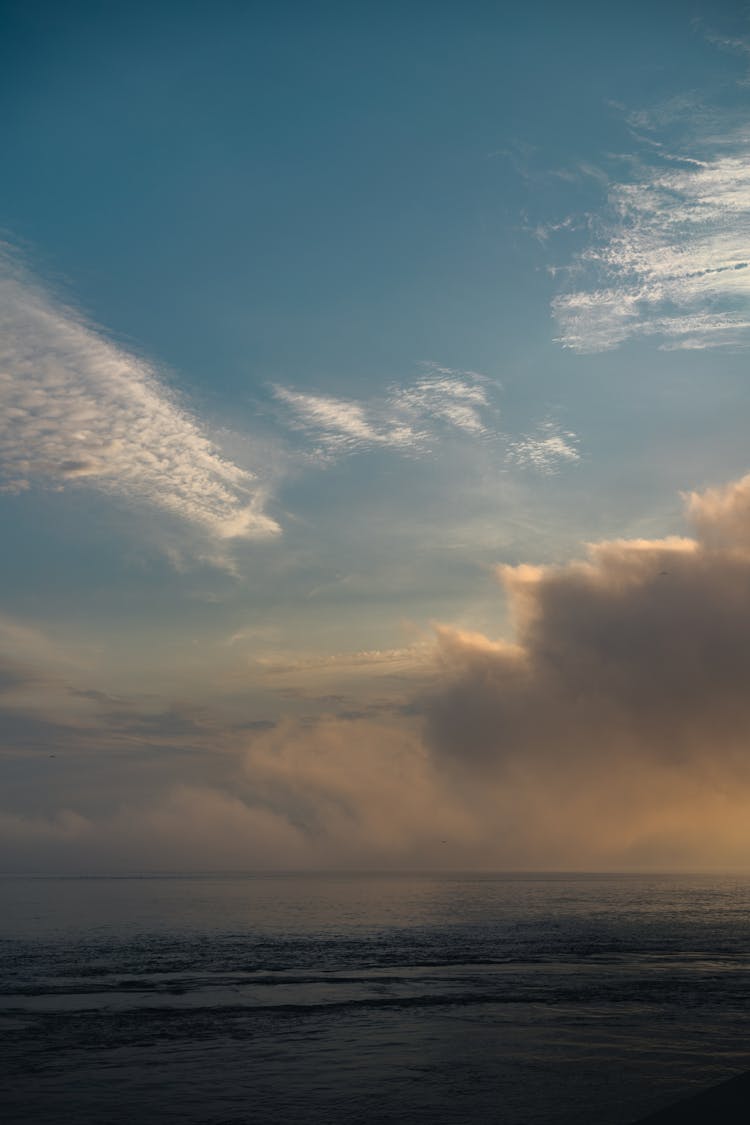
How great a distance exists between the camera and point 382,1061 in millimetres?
25812

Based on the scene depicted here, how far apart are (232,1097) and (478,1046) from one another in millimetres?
9732

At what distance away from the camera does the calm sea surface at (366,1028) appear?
21.5 m

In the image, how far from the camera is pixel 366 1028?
31.2 meters

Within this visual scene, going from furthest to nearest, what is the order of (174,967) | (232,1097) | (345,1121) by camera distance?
(174,967)
(232,1097)
(345,1121)

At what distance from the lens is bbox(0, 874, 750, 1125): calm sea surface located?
2148 cm

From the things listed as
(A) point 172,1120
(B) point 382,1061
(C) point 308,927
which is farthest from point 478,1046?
(C) point 308,927

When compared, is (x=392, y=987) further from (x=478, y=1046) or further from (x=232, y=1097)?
(x=232, y=1097)

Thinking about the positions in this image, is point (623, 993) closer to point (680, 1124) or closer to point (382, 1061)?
point (382, 1061)

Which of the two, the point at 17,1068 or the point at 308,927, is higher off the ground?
the point at 17,1068

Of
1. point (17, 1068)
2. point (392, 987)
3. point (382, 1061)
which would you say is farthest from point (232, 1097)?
point (392, 987)

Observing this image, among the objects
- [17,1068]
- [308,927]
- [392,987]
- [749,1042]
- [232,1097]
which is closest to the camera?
[232,1097]

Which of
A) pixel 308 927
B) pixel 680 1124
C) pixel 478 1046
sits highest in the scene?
pixel 680 1124

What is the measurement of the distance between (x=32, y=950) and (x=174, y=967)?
53.7 feet

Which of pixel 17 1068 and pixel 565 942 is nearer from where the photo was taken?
pixel 17 1068
